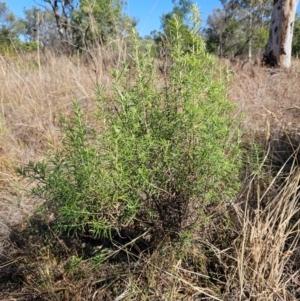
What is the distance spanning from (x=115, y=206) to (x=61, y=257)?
0.48 m

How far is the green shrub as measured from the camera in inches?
39.7

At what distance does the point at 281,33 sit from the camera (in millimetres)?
5336

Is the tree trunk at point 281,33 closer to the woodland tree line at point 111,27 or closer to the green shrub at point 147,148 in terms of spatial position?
the woodland tree line at point 111,27

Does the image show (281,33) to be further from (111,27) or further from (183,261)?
(183,261)

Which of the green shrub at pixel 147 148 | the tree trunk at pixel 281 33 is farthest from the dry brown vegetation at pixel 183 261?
the tree trunk at pixel 281 33

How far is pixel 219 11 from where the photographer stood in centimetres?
2161

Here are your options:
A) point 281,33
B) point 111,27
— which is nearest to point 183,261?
point 111,27

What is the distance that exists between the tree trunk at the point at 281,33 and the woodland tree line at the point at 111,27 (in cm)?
63

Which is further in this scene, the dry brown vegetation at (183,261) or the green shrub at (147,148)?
the dry brown vegetation at (183,261)

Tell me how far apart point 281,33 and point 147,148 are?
5.42 meters

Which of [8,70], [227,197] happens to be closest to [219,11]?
[8,70]

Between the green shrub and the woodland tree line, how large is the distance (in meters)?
0.29

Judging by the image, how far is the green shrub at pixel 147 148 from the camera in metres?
1.01

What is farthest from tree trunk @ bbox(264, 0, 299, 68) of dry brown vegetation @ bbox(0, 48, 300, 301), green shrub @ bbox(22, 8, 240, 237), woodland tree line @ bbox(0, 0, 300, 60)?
green shrub @ bbox(22, 8, 240, 237)
